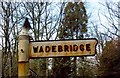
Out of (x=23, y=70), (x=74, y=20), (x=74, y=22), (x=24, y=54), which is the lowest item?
(x=23, y=70)

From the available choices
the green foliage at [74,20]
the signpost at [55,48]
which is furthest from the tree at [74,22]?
the signpost at [55,48]

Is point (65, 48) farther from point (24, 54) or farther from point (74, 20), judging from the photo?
point (74, 20)

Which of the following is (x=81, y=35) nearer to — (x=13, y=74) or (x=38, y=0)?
(x=38, y=0)

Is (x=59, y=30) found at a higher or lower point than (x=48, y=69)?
higher

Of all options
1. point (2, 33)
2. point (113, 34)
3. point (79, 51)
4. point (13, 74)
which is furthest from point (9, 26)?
point (79, 51)

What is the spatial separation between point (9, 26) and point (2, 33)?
561 millimetres

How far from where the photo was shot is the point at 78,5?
17328 millimetres

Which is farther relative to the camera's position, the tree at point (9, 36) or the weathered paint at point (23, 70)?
the tree at point (9, 36)

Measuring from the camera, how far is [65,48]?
2520mm

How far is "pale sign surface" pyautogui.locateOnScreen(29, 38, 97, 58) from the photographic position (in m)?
2.50

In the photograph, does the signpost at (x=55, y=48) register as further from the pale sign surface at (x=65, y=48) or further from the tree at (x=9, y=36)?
the tree at (x=9, y=36)

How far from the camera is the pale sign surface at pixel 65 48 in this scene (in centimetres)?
250

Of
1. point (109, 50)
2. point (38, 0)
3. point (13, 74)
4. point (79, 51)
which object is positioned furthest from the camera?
point (38, 0)

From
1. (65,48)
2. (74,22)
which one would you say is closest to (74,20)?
(74,22)
